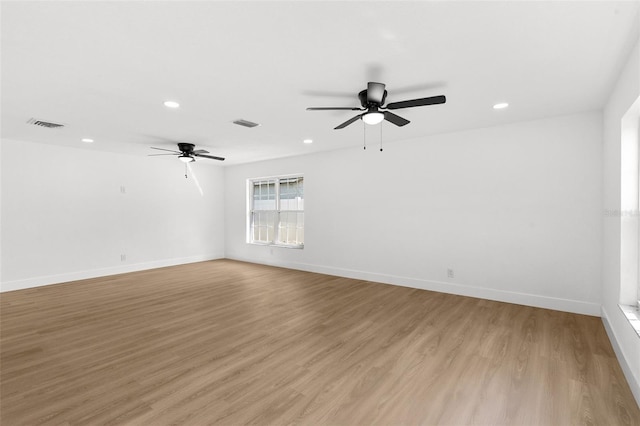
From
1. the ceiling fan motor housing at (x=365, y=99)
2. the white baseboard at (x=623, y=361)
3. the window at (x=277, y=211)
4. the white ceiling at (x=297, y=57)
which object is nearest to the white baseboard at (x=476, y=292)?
the white baseboard at (x=623, y=361)

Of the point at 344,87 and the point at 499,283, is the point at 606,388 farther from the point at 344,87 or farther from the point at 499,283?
the point at 344,87

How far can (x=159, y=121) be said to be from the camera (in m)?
3.98

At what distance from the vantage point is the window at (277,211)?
676cm

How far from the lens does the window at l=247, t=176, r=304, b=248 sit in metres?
6.76

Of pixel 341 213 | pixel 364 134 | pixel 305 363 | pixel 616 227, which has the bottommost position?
pixel 305 363

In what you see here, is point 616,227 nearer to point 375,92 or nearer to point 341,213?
point 375,92

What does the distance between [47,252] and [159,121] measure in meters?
3.64

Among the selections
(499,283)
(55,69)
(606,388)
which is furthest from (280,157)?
(606,388)

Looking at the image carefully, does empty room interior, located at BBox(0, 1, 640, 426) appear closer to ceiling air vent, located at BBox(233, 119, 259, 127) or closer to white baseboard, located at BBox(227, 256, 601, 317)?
white baseboard, located at BBox(227, 256, 601, 317)

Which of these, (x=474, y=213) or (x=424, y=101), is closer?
(x=424, y=101)

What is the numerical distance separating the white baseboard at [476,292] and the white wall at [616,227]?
0.30 m

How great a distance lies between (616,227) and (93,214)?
800cm

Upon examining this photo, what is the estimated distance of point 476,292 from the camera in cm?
437

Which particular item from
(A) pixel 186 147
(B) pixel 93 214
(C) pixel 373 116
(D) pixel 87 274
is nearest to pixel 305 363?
(C) pixel 373 116
